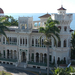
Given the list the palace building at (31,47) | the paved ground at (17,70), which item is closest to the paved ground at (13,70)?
the paved ground at (17,70)

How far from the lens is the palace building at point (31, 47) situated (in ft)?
120

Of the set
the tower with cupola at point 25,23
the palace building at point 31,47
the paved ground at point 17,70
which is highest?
the tower with cupola at point 25,23

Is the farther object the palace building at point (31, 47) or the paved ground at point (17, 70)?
the palace building at point (31, 47)

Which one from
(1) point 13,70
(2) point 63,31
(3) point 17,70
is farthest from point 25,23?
(1) point 13,70

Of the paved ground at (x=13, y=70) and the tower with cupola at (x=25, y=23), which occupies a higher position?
the tower with cupola at (x=25, y=23)

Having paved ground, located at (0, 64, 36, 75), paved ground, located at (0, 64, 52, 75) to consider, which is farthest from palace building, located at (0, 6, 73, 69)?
paved ground, located at (0, 64, 36, 75)

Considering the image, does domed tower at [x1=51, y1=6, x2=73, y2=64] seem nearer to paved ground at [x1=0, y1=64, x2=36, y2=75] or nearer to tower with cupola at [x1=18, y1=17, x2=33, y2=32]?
tower with cupola at [x1=18, y1=17, x2=33, y2=32]

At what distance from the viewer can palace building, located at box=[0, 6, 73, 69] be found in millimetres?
36531

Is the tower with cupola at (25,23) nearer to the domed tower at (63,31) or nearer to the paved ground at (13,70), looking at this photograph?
the domed tower at (63,31)

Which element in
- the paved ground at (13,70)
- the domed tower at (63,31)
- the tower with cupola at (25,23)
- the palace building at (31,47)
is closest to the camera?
the paved ground at (13,70)

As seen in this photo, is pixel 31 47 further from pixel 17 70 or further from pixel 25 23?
pixel 17 70

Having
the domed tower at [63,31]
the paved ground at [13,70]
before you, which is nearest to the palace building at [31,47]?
the domed tower at [63,31]

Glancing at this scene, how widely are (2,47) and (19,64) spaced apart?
6.97 m

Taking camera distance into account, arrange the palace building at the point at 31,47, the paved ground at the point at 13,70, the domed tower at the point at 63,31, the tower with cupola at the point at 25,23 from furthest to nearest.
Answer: the tower with cupola at the point at 25,23 → the palace building at the point at 31,47 → the domed tower at the point at 63,31 → the paved ground at the point at 13,70
